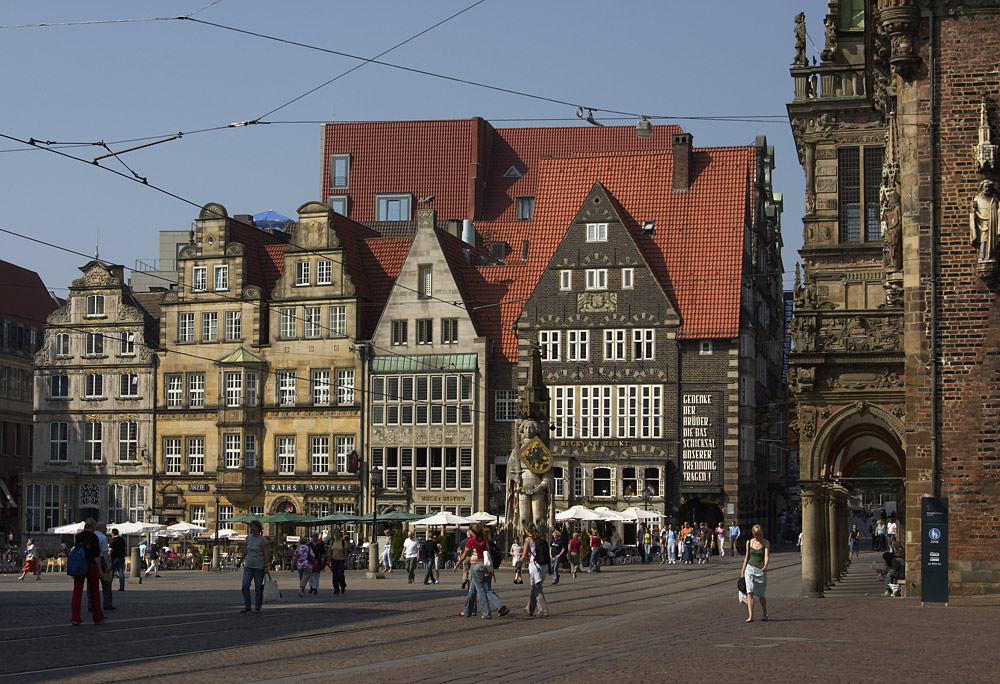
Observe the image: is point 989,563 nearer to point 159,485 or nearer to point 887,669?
point 887,669

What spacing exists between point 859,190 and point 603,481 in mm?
26408

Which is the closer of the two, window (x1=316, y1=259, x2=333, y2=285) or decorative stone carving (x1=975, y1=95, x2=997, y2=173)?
decorative stone carving (x1=975, y1=95, x2=997, y2=173)

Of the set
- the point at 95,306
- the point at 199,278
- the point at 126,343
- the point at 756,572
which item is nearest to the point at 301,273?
the point at 199,278

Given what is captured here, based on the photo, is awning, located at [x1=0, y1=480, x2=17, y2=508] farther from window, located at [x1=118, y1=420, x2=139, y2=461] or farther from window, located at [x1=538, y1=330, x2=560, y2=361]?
window, located at [x1=538, y1=330, x2=560, y2=361]

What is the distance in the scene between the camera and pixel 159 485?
69.2 meters

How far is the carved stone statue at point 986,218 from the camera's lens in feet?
87.4

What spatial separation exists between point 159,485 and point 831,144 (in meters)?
38.3

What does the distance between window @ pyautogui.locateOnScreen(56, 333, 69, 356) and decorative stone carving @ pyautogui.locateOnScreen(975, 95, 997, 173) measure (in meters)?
51.9

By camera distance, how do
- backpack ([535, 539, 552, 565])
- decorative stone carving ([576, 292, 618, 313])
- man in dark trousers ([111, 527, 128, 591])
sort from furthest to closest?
1. decorative stone carving ([576, 292, 618, 313])
2. man in dark trousers ([111, 527, 128, 591])
3. backpack ([535, 539, 552, 565])

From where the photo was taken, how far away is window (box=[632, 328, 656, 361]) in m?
64.8

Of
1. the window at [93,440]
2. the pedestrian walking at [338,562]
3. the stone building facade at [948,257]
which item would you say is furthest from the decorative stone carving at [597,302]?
the stone building facade at [948,257]

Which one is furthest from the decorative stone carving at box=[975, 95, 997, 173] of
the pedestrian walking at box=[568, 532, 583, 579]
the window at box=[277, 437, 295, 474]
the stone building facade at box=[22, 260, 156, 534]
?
the stone building facade at box=[22, 260, 156, 534]

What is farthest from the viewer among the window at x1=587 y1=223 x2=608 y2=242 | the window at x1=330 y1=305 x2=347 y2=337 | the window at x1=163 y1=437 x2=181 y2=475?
the window at x1=163 y1=437 x2=181 y2=475

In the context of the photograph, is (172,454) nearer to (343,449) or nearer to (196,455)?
(196,455)
